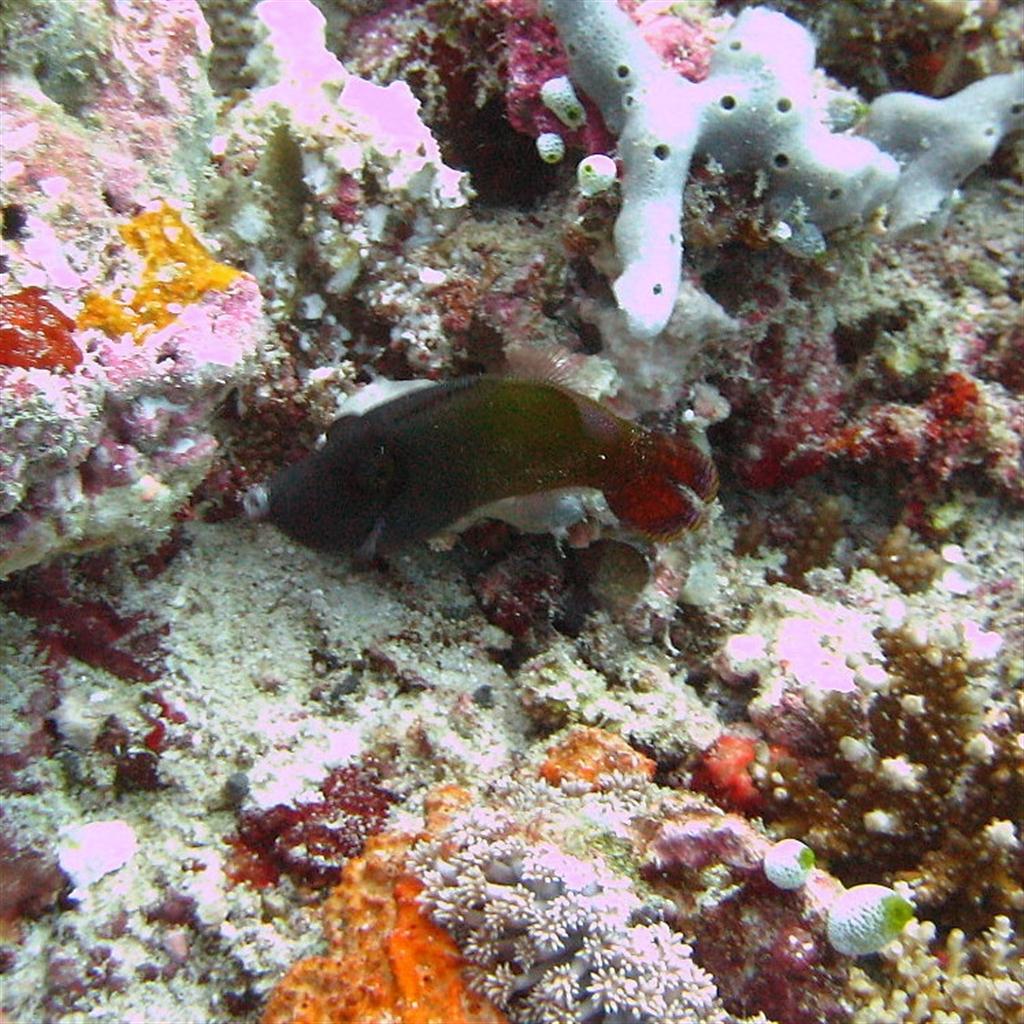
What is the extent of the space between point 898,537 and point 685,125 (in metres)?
1.84

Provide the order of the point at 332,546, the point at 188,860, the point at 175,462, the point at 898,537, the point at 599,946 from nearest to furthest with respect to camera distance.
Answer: the point at 599,946, the point at 175,462, the point at 188,860, the point at 332,546, the point at 898,537

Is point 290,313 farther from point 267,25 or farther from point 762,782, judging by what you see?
Result: point 762,782

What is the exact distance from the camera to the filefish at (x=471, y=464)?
2.73 m

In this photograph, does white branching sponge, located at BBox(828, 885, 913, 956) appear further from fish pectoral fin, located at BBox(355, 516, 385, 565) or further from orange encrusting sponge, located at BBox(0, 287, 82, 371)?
orange encrusting sponge, located at BBox(0, 287, 82, 371)

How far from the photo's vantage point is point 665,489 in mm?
2867

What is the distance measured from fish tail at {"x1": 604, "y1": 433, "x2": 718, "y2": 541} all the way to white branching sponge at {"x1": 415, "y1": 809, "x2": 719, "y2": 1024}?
1.13 m

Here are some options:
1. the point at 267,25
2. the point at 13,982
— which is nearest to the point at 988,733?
the point at 13,982

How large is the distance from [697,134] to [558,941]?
248cm

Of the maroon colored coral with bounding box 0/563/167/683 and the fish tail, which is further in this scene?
the fish tail

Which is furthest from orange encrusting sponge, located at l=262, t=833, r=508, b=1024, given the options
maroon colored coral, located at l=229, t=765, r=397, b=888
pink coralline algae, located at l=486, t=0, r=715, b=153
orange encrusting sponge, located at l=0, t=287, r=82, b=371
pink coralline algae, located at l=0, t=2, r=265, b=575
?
pink coralline algae, located at l=486, t=0, r=715, b=153

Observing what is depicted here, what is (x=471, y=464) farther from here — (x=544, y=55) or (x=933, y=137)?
(x=933, y=137)

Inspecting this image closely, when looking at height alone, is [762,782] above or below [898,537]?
below

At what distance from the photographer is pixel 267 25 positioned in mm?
3086

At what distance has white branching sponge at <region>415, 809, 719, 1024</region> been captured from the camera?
2119 mm
